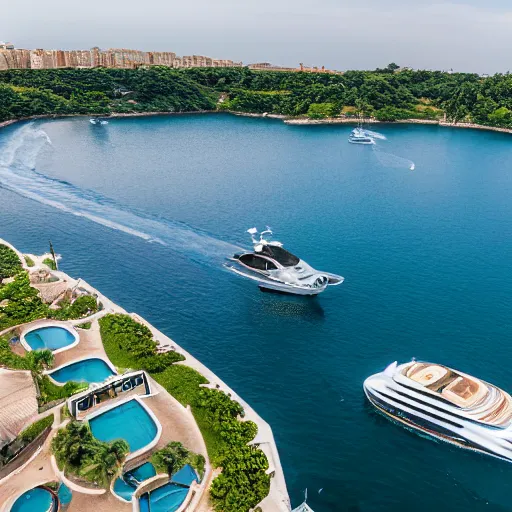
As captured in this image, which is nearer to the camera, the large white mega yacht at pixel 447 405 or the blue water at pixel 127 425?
the blue water at pixel 127 425

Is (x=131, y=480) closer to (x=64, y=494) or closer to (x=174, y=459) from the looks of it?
(x=174, y=459)

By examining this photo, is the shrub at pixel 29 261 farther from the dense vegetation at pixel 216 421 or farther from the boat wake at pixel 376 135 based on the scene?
the boat wake at pixel 376 135

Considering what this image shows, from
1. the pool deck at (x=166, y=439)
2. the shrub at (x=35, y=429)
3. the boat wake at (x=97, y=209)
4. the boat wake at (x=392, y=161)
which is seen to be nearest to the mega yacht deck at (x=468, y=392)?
the pool deck at (x=166, y=439)

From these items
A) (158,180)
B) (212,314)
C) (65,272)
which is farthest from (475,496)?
(158,180)

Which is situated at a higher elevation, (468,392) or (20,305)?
(468,392)

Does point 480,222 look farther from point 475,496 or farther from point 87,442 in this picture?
point 87,442

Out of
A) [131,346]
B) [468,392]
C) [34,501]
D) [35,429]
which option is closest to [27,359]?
[35,429]

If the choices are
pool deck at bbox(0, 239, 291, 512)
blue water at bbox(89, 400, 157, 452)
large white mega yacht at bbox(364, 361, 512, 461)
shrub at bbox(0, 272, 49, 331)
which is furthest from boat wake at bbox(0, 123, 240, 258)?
large white mega yacht at bbox(364, 361, 512, 461)
